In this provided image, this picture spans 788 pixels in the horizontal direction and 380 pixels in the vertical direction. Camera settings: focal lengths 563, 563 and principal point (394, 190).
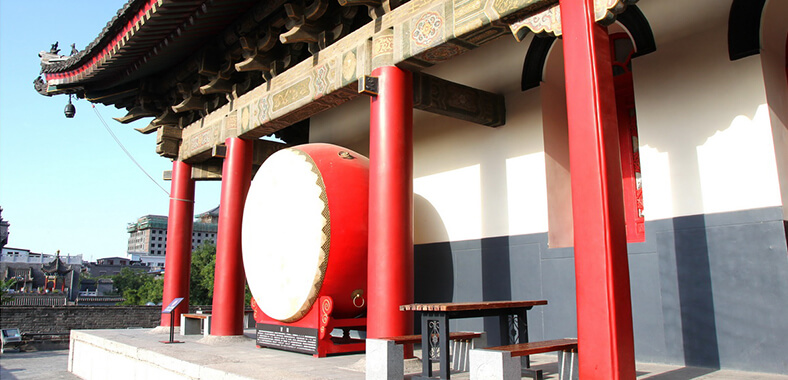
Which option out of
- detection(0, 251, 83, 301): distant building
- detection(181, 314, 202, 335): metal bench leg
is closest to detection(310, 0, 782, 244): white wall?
detection(181, 314, 202, 335): metal bench leg

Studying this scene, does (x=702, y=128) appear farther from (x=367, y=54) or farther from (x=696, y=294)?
(x=367, y=54)

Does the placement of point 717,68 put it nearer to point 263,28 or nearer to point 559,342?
point 559,342

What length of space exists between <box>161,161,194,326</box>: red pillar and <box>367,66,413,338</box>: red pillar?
224 inches

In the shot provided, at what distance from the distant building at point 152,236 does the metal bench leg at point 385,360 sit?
Answer: 7444 cm

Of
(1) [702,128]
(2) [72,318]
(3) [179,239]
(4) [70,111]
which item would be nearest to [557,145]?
(1) [702,128]

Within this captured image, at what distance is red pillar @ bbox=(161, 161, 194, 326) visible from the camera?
9.62m

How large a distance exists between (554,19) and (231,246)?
544 centimetres

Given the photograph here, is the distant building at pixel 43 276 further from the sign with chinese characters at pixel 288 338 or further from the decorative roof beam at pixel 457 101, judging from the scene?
the decorative roof beam at pixel 457 101

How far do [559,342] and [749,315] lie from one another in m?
1.69

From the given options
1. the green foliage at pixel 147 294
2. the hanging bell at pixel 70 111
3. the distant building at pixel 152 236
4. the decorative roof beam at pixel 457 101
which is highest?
the distant building at pixel 152 236

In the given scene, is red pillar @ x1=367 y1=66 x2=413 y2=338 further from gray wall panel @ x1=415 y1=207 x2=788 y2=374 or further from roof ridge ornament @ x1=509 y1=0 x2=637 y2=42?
gray wall panel @ x1=415 y1=207 x2=788 y2=374

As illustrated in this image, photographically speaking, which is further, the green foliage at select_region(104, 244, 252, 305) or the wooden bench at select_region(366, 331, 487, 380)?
the green foliage at select_region(104, 244, 252, 305)

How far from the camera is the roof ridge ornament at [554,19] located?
359 cm

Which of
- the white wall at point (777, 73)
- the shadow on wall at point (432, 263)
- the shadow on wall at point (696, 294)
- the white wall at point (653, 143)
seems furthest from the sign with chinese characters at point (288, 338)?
the white wall at point (777, 73)
